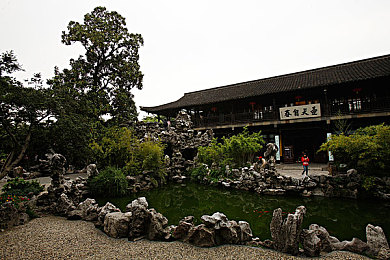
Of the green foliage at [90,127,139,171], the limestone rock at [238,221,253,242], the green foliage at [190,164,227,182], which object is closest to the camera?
the limestone rock at [238,221,253,242]

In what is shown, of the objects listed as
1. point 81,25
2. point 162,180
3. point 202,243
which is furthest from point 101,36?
point 202,243

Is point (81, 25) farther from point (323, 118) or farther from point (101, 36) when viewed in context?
point (323, 118)

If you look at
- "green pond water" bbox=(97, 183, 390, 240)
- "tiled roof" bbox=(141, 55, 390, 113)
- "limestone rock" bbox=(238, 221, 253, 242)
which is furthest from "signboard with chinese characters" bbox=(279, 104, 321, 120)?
"limestone rock" bbox=(238, 221, 253, 242)

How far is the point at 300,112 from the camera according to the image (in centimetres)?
1239

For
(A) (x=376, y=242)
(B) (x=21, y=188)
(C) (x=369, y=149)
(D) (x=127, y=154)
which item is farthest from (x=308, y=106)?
(B) (x=21, y=188)

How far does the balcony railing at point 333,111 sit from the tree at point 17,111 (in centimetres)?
1180

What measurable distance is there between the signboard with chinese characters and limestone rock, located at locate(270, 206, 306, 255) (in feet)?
34.3

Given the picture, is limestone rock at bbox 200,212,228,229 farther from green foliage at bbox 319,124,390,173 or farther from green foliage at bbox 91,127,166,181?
green foliage at bbox 91,127,166,181

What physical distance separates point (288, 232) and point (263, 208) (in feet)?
10.1

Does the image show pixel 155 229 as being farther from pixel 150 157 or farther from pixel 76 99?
pixel 76 99

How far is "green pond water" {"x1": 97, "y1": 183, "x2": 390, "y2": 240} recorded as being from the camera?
470 centimetres

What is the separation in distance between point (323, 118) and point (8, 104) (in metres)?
13.8

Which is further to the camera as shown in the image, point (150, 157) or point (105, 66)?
point (105, 66)

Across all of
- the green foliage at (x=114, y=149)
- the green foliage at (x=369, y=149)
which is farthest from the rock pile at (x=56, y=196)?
the green foliage at (x=369, y=149)
